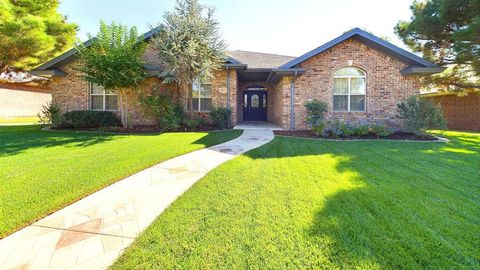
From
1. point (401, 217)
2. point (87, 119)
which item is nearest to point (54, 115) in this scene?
point (87, 119)

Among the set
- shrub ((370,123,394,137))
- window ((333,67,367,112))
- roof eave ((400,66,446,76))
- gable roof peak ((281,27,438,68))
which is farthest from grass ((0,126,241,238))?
roof eave ((400,66,446,76))

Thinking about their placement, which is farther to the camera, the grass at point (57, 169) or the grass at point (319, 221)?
the grass at point (57, 169)

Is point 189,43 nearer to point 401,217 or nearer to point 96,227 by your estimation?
point 96,227

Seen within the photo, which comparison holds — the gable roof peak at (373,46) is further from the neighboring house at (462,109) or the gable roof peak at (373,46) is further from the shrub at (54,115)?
the shrub at (54,115)

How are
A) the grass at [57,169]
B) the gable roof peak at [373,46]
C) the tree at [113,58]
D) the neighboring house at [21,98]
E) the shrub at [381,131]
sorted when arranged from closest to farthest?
1. the grass at [57,169]
2. the shrub at [381,131]
3. the tree at [113,58]
4. the gable roof peak at [373,46]
5. the neighboring house at [21,98]

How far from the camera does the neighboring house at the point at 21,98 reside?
19375mm

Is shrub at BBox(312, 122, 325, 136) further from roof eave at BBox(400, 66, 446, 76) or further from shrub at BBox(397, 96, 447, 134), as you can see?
roof eave at BBox(400, 66, 446, 76)

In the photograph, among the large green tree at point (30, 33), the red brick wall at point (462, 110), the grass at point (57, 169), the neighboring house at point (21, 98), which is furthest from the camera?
the neighboring house at point (21, 98)

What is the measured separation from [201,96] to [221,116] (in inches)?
76.7

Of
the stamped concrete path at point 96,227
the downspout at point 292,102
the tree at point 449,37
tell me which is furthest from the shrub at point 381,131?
the stamped concrete path at point 96,227

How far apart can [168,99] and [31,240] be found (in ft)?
29.1

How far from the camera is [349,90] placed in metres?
10.8

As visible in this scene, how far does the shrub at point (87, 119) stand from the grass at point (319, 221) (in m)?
8.97

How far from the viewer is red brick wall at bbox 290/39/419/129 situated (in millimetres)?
10508
